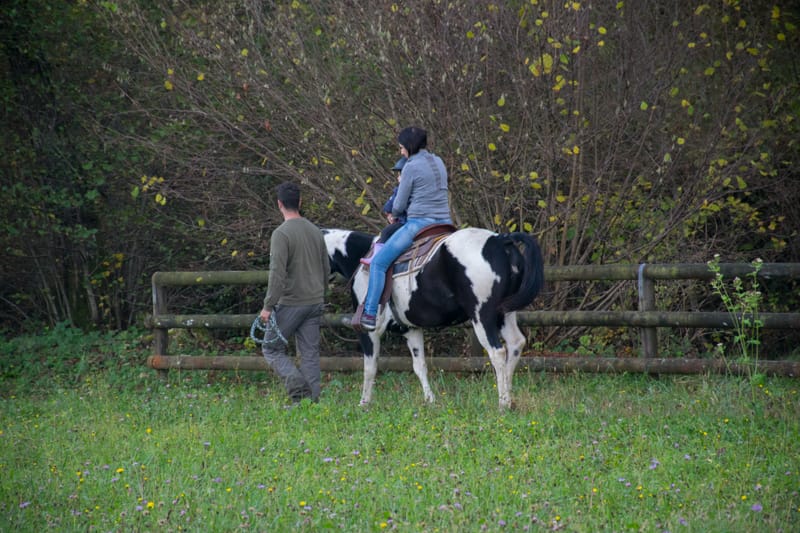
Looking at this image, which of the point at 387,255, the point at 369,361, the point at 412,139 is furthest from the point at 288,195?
the point at 369,361

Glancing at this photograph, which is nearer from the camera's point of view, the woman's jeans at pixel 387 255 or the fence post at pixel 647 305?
the woman's jeans at pixel 387 255

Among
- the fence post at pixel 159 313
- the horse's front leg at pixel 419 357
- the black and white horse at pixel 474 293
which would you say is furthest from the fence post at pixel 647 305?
the fence post at pixel 159 313

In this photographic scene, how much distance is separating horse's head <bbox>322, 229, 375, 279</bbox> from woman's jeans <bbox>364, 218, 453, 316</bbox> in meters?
0.55

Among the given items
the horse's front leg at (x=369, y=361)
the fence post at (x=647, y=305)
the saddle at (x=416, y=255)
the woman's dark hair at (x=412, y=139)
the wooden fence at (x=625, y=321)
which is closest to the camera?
the woman's dark hair at (x=412, y=139)

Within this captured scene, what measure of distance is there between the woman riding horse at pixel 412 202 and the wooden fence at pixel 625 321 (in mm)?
1447

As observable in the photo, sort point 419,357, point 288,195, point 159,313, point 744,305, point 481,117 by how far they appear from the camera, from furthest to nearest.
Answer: point 159,313, point 481,117, point 419,357, point 288,195, point 744,305

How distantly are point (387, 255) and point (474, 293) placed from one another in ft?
2.86

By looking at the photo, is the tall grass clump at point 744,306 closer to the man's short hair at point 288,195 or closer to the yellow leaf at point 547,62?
the yellow leaf at point 547,62

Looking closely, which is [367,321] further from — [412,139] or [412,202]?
[412,139]

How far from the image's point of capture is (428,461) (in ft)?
20.7

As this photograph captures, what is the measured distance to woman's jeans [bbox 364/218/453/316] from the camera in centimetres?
840

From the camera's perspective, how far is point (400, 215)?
8562 millimetres

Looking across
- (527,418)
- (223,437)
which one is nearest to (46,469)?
(223,437)

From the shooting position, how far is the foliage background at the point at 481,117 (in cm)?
984
